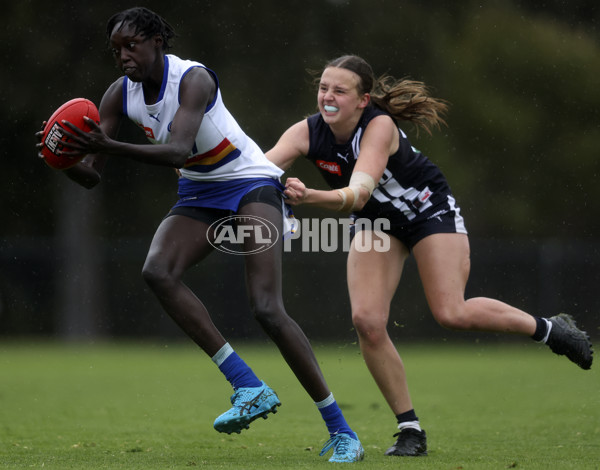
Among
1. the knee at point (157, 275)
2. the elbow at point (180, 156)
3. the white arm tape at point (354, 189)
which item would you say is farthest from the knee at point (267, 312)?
the elbow at point (180, 156)

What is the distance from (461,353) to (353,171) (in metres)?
11.4

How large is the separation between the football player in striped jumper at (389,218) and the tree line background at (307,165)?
11.2 m

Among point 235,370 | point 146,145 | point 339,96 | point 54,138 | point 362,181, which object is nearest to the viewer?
point 146,145

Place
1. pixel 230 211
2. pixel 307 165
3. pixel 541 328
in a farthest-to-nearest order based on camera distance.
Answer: pixel 307 165, pixel 541 328, pixel 230 211

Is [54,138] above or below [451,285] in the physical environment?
above

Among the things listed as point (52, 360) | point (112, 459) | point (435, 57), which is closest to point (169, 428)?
point (112, 459)

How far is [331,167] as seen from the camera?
559cm

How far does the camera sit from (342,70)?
543 centimetres

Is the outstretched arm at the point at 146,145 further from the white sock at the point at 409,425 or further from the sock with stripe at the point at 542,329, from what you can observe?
the sock with stripe at the point at 542,329

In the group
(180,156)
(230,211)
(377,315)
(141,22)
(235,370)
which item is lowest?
(235,370)

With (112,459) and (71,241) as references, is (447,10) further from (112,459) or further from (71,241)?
(112,459)

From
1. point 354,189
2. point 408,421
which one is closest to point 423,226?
point 354,189

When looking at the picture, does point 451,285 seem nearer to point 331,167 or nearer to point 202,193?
point 331,167

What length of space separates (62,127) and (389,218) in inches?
73.8
